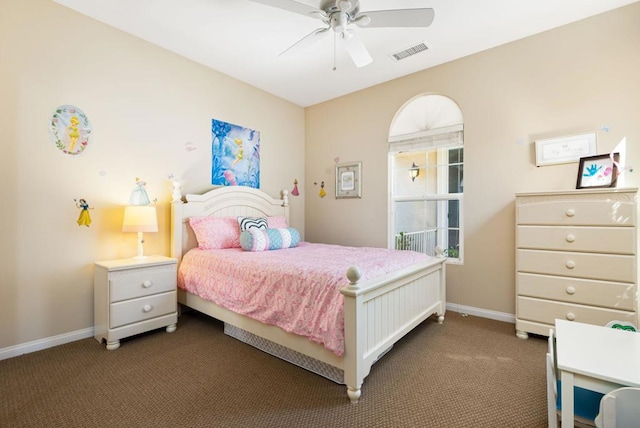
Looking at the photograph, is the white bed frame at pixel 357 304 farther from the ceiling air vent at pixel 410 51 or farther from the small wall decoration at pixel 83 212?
the ceiling air vent at pixel 410 51

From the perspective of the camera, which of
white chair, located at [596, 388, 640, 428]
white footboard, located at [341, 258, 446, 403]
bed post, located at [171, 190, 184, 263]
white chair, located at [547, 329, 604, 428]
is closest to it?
white chair, located at [596, 388, 640, 428]

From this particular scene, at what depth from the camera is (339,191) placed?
428cm

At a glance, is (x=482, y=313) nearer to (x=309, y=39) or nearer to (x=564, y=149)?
(x=564, y=149)

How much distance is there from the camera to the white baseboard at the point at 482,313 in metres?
2.95

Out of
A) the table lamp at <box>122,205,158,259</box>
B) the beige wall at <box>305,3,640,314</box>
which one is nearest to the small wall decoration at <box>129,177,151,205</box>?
the table lamp at <box>122,205,158,259</box>

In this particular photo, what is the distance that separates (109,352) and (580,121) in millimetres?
4441

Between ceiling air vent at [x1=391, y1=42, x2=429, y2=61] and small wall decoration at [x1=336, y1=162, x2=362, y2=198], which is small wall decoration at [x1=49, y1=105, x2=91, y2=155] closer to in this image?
small wall decoration at [x1=336, y1=162, x2=362, y2=198]

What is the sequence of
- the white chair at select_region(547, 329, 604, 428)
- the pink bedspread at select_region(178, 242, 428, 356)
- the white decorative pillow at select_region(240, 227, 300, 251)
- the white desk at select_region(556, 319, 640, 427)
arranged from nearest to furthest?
the white desk at select_region(556, 319, 640, 427) → the white chair at select_region(547, 329, 604, 428) → the pink bedspread at select_region(178, 242, 428, 356) → the white decorative pillow at select_region(240, 227, 300, 251)

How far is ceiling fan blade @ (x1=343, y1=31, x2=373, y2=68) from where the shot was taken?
2250 mm

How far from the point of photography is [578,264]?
92.3 inches

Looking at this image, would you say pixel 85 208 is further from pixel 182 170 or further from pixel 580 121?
pixel 580 121

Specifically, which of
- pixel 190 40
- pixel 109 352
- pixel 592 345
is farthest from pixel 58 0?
pixel 592 345

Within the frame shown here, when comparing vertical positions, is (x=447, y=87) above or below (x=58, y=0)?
below

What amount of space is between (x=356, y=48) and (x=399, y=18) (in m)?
0.41
